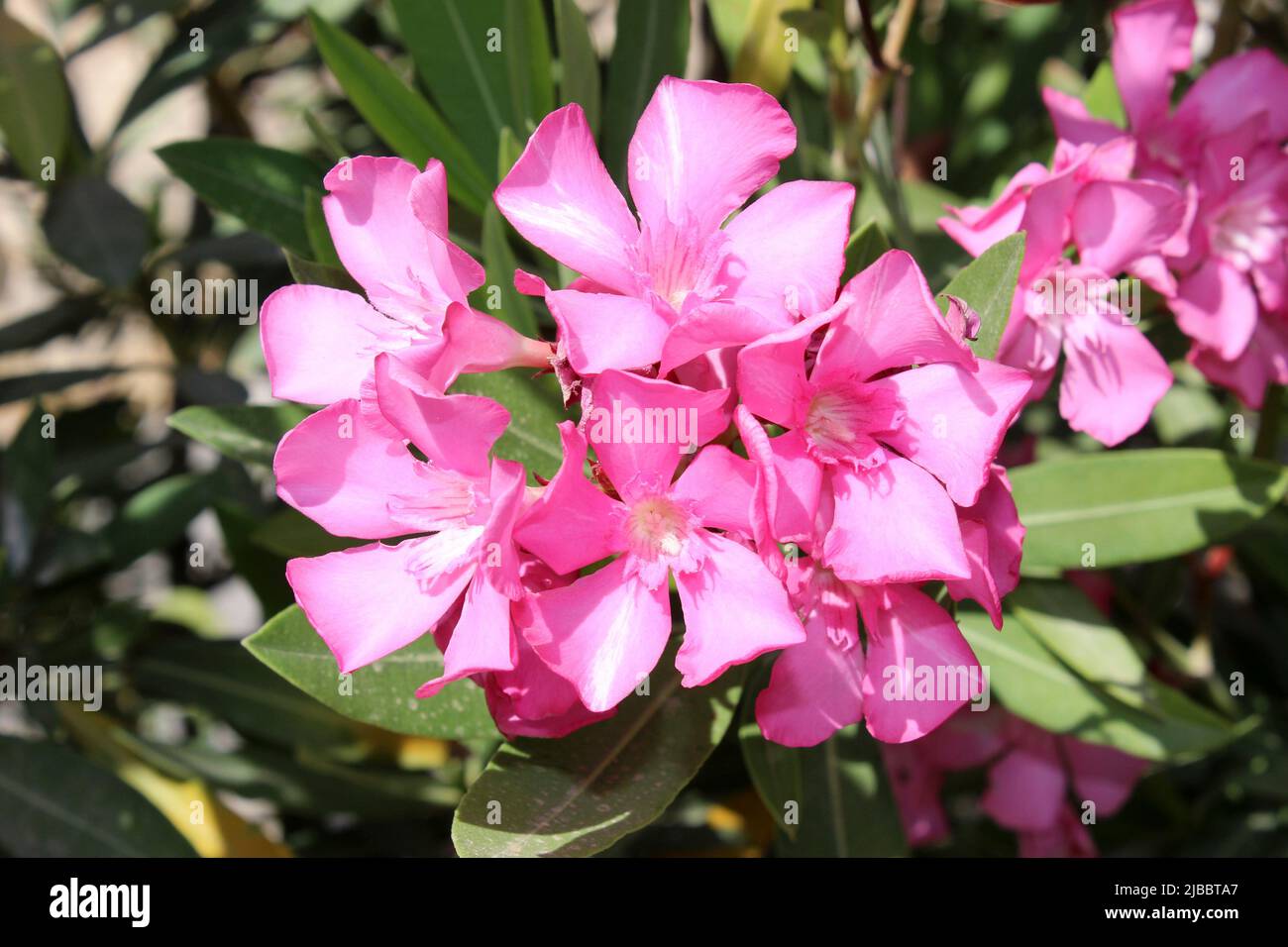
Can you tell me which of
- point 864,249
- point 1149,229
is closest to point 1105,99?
point 1149,229

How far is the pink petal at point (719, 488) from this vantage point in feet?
2.74

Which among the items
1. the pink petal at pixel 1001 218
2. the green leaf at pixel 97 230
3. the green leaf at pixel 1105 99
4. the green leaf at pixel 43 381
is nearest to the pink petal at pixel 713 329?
the pink petal at pixel 1001 218

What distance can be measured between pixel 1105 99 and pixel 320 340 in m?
0.99

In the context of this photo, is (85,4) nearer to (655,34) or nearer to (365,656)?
(655,34)

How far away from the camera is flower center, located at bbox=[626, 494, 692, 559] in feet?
2.85

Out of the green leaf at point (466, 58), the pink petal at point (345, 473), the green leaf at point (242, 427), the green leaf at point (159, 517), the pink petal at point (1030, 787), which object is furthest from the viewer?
the green leaf at point (159, 517)

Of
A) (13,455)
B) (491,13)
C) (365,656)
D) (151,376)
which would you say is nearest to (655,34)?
(491,13)

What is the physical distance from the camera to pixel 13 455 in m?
1.63

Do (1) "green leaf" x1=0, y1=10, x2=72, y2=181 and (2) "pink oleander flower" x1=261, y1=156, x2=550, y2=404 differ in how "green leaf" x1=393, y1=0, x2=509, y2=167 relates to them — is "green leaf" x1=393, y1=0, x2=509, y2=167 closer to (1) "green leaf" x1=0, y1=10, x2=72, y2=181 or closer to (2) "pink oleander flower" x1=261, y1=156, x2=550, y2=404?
(2) "pink oleander flower" x1=261, y1=156, x2=550, y2=404

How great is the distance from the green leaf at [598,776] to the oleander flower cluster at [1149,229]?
0.44 m

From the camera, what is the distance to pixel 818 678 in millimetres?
930

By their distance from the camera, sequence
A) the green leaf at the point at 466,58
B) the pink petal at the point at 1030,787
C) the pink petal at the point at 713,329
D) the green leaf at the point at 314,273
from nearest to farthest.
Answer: the pink petal at the point at 713,329 < the green leaf at the point at 314,273 < the green leaf at the point at 466,58 < the pink petal at the point at 1030,787

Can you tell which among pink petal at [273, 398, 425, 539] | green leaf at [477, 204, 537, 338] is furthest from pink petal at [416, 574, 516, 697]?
green leaf at [477, 204, 537, 338]

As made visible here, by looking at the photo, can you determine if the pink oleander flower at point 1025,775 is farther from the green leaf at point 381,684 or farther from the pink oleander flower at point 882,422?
the pink oleander flower at point 882,422
